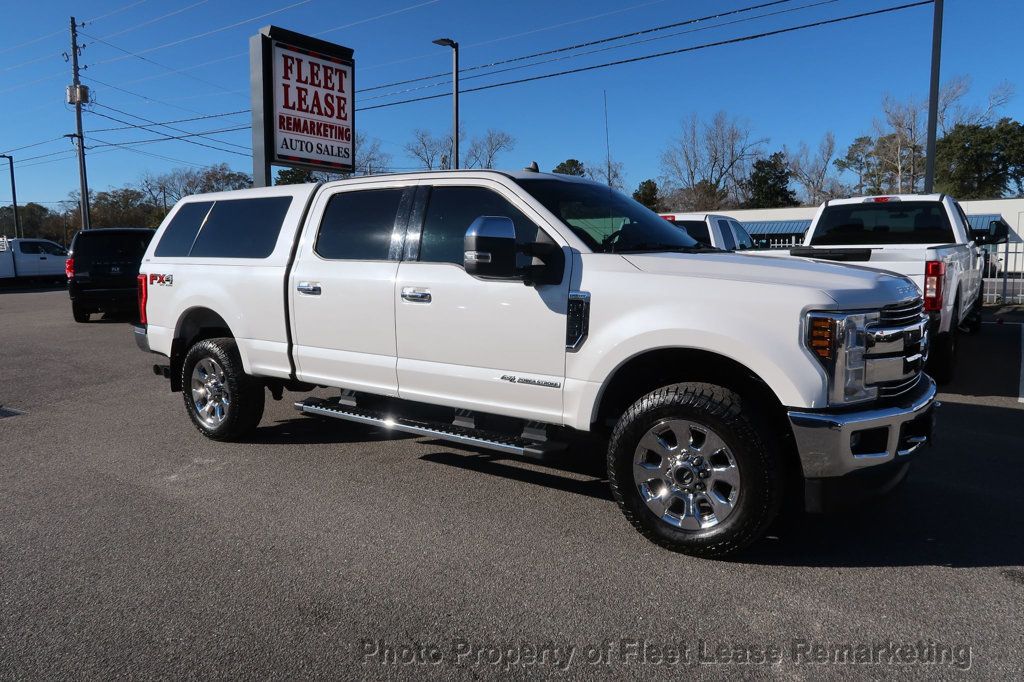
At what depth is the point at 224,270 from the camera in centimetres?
587

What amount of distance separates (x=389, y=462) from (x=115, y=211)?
3054 inches

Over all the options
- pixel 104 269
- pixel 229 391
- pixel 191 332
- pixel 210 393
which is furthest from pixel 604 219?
pixel 104 269

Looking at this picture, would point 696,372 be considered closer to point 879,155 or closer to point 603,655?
point 603,655

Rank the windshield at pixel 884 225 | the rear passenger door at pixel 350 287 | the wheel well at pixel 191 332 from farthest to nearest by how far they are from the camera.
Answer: the windshield at pixel 884 225 → the wheel well at pixel 191 332 → the rear passenger door at pixel 350 287

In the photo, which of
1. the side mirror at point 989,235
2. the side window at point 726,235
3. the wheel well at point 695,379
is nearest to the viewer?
the wheel well at point 695,379

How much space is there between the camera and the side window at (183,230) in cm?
638

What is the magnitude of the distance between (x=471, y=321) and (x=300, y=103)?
961 centimetres

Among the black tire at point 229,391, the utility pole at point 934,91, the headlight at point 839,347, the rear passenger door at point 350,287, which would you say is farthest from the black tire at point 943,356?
the utility pole at point 934,91

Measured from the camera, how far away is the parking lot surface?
2.92 m

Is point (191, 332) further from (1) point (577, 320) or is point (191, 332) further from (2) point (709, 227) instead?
(2) point (709, 227)

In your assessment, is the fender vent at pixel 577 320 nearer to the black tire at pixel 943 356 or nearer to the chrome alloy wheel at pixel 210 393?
the chrome alloy wheel at pixel 210 393

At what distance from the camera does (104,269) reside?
1570 cm

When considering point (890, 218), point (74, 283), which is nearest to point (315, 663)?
point (890, 218)

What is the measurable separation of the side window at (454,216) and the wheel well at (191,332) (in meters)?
2.28
